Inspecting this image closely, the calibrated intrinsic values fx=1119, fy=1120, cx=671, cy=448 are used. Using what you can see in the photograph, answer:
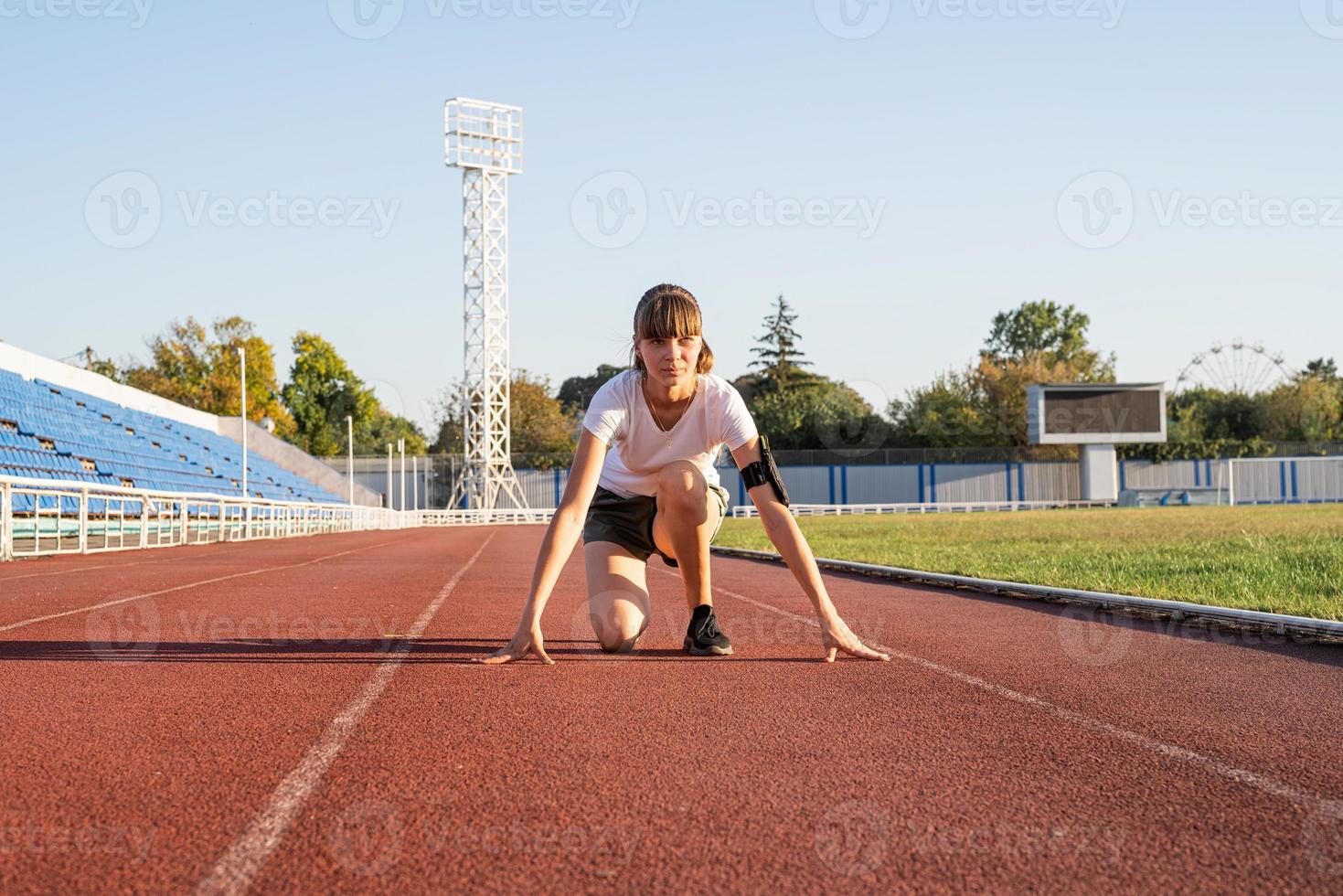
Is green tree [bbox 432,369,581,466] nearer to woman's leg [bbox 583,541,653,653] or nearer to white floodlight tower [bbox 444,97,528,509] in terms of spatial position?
white floodlight tower [bbox 444,97,528,509]

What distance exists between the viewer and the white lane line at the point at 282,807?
259 centimetres

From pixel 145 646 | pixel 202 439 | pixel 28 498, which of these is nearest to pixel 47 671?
pixel 145 646

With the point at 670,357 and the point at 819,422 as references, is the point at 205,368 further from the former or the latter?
the point at 670,357

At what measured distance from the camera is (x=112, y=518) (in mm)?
19891

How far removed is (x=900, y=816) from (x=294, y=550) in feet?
62.2

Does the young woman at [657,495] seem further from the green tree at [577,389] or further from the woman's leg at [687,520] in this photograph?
the green tree at [577,389]

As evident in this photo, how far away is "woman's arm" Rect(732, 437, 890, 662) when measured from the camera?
5195 millimetres

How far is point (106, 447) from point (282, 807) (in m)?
30.8

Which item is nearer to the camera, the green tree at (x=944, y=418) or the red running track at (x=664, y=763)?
the red running track at (x=664, y=763)

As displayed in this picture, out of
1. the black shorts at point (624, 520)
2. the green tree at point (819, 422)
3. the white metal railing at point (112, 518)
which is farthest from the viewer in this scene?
the green tree at point (819, 422)

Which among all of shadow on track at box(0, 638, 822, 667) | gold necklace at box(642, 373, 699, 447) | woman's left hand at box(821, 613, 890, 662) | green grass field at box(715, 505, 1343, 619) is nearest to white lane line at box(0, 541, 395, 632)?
shadow on track at box(0, 638, 822, 667)

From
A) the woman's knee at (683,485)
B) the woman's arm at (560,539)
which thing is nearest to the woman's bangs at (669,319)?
the woman's arm at (560,539)

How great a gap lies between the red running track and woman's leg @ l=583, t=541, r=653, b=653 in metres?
0.15

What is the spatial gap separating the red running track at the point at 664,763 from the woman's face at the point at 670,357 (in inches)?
55.6
